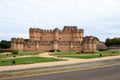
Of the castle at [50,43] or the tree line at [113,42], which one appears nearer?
the castle at [50,43]

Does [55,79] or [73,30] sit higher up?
[73,30]

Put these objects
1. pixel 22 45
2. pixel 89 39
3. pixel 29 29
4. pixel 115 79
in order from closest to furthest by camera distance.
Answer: pixel 115 79 → pixel 22 45 → pixel 89 39 → pixel 29 29

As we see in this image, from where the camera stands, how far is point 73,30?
11019 cm

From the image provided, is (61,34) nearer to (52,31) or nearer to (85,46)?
(52,31)

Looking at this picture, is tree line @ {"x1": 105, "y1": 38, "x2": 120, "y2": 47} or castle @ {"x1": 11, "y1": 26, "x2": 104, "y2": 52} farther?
tree line @ {"x1": 105, "y1": 38, "x2": 120, "y2": 47}

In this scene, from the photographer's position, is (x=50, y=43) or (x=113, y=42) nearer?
(x=50, y=43)

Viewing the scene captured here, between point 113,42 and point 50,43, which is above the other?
point 113,42

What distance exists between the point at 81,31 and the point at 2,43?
42.0 meters

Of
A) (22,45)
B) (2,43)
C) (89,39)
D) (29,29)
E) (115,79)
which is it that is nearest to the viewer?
(115,79)

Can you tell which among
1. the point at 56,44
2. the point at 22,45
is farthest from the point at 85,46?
the point at 22,45

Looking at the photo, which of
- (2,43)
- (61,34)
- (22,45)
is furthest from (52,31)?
(2,43)

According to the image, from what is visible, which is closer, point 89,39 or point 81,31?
point 89,39

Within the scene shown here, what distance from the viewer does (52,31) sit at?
107750 millimetres

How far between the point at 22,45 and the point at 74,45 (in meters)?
20.1
